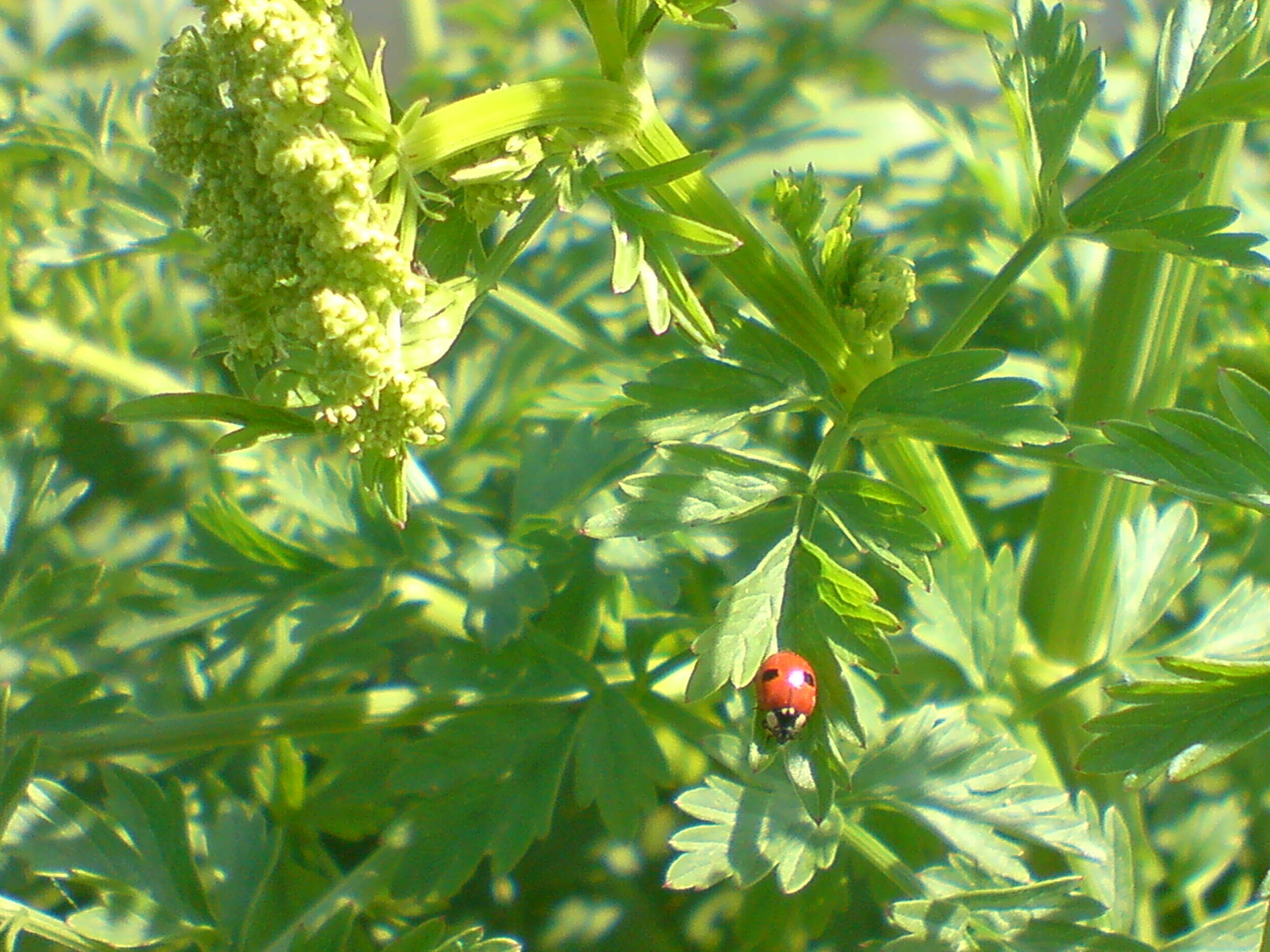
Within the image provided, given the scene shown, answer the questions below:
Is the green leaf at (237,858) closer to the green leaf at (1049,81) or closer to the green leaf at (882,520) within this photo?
the green leaf at (882,520)

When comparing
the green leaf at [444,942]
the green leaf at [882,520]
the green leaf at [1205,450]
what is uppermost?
the green leaf at [1205,450]

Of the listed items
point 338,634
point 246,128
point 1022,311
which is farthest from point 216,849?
point 1022,311

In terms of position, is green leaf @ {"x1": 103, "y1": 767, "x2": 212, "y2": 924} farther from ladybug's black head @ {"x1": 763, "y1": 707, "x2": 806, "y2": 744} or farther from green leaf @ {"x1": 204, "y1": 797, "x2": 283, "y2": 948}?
ladybug's black head @ {"x1": 763, "y1": 707, "x2": 806, "y2": 744}

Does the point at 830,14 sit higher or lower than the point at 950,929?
higher

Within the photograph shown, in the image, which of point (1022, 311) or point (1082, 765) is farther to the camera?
point (1022, 311)

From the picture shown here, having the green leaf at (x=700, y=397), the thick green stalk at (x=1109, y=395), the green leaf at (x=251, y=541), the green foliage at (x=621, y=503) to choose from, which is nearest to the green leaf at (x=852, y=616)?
the green foliage at (x=621, y=503)

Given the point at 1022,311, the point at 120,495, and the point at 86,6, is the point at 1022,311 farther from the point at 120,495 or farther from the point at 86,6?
the point at 86,6

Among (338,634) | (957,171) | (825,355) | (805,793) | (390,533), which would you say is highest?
(957,171)
